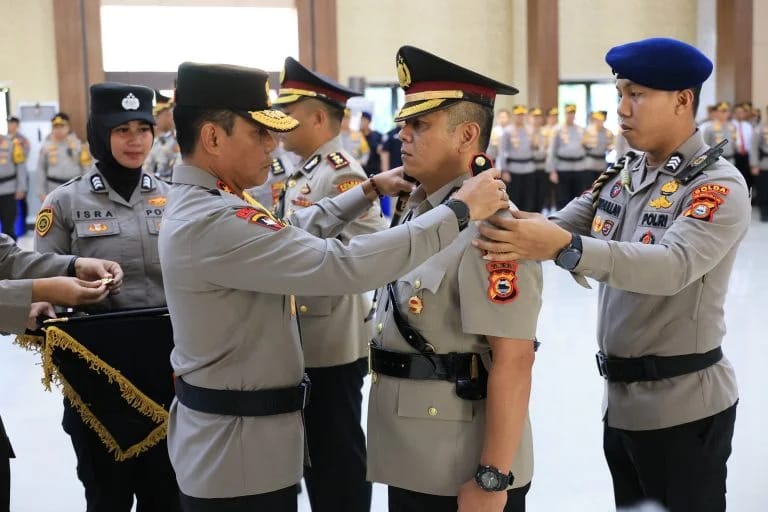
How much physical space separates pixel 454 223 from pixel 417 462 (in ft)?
1.68

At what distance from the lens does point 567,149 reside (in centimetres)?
1334

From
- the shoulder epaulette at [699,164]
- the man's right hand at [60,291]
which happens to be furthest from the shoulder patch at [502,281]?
the man's right hand at [60,291]

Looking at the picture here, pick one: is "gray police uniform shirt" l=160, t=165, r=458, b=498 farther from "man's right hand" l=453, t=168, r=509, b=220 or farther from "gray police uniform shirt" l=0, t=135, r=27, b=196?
"gray police uniform shirt" l=0, t=135, r=27, b=196

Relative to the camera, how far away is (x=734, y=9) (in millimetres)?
15219

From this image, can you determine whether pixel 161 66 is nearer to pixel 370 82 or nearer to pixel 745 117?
pixel 370 82

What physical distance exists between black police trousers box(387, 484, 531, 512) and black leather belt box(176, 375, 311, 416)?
309mm

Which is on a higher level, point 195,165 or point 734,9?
point 734,9

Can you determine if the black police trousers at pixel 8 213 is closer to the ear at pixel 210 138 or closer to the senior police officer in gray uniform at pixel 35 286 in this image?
the senior police officer in gray uniform at pixel 35 286

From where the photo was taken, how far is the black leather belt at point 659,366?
2107 mm

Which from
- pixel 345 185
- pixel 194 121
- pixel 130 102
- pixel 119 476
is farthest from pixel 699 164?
pixel 119 476

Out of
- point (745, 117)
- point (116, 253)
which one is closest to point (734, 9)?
point (745, 117)

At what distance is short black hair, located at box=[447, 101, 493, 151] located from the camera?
6.06 feet

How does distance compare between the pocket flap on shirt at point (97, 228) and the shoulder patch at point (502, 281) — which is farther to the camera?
the pocket flap on shirt at point (97, 228)

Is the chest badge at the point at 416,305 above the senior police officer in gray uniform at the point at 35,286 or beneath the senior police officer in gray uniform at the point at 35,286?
above
